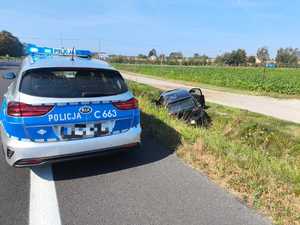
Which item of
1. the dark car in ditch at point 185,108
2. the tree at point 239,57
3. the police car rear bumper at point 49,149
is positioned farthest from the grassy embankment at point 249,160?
the tree at point 239,57

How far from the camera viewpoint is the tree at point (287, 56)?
132m

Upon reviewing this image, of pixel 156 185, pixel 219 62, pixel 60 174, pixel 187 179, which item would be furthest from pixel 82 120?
pixel 219 62

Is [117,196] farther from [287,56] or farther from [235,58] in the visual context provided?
[287,56]

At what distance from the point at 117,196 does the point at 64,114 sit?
1225 millimetres

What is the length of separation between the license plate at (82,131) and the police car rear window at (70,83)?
402 millimetres

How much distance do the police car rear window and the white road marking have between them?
3.73ft

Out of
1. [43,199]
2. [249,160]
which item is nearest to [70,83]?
[43,199]

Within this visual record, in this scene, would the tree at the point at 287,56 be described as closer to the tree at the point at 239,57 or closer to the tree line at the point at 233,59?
the tree line at the point at 233,59

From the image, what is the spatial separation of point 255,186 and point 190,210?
0.96m

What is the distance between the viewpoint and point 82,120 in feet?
14.3

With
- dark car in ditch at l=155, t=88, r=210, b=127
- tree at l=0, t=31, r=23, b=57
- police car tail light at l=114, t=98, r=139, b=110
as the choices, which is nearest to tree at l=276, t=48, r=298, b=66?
tree at l=0, t=31, r=23, b=57

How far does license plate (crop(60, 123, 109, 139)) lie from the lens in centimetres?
429

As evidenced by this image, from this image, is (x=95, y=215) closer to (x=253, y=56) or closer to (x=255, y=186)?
(x=255, y=186)

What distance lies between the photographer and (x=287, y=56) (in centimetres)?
13475
